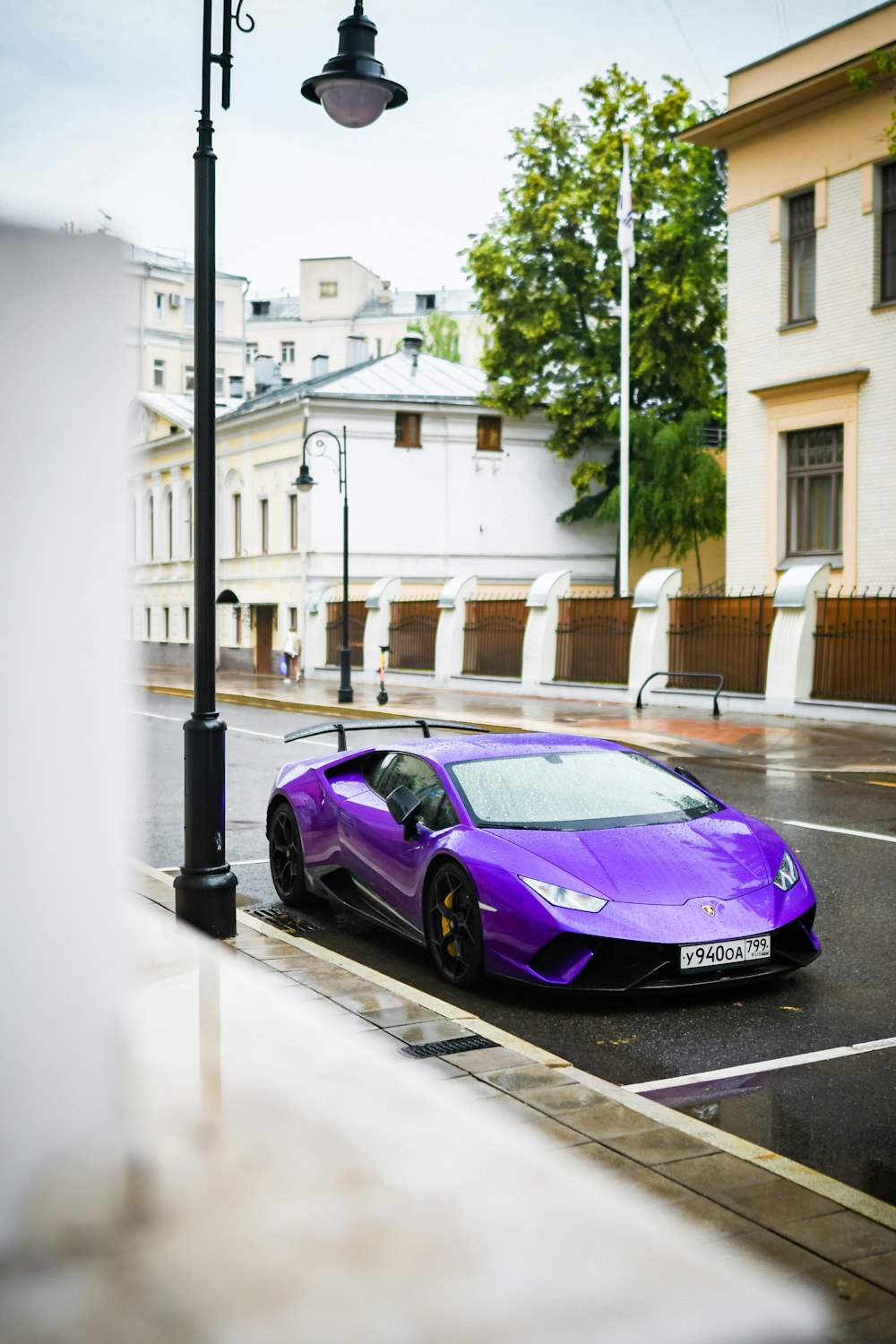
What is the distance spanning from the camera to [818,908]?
30.5 feet

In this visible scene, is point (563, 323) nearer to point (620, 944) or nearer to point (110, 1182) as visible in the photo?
point (620, 944)

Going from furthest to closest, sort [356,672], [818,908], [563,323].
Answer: [563,323], [356,672], [818,908]

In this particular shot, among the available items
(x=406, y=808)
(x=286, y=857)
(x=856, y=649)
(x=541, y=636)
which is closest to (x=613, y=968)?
(x=406, y=808)

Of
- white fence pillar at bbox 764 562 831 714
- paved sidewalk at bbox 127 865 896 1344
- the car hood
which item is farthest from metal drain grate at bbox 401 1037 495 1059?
white fence pillar at bbox 764 562 831 714

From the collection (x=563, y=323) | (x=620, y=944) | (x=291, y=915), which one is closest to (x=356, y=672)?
(x=563, y=323)

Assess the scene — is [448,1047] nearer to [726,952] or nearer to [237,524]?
[726,952]

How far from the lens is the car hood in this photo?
276 inches

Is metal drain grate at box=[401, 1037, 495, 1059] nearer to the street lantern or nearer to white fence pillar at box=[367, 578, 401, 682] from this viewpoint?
the street lantern

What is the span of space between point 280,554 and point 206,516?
39.7 metres

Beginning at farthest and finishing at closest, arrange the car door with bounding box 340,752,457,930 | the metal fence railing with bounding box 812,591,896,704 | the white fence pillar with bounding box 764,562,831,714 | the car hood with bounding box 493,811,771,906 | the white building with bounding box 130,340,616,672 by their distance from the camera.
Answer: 1. the white building with bounding box 130,340,616,672
2. the white fence pillar with bounding box 764,562,831,714
3. the metal fence railing with bounding box 812,591,896,704
4. the car door with bounding box 340,752,457,930
5. the car hood with bounding box 493,811,771,906

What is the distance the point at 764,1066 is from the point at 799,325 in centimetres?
2594

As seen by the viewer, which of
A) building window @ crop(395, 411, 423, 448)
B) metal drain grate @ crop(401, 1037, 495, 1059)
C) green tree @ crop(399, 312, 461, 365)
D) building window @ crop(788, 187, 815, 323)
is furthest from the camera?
green tree @ crop(399, 312, 461, 365)

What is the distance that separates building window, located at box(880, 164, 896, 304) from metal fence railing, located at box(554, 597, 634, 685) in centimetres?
810

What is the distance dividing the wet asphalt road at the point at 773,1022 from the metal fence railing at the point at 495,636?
23.1m
